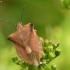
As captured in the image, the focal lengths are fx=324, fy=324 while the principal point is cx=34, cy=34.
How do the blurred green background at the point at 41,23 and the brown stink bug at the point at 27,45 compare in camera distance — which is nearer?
the brown stink bug at the point at 27,45

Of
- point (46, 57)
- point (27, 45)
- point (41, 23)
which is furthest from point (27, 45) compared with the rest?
point (41, 23)

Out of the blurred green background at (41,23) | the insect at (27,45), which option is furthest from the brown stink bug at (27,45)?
the blurred green background at (41,23)

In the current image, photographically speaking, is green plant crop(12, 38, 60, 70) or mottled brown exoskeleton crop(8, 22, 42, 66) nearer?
mottled brown exoskeleton crop(8, 22, 42, 66)

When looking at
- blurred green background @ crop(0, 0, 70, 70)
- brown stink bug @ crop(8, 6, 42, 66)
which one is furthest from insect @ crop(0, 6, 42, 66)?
blurred green background @ crop(0, 0, 70, 70)

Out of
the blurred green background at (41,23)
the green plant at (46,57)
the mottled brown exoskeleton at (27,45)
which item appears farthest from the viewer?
the blurred green background at (41,23)

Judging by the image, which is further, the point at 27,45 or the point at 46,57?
the point at 46,57

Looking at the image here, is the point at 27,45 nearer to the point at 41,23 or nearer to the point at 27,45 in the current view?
the point at 27,45

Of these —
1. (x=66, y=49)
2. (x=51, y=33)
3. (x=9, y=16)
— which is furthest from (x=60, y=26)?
(x=9, y=16)

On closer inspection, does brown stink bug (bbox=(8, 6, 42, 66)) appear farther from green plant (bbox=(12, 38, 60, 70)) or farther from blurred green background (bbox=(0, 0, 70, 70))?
blurred green background (bbox=(0, 0, 70, 70))

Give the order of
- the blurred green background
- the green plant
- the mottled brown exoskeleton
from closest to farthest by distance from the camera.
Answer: the mottled brown exoskeleton
the green plant
the blurred green background

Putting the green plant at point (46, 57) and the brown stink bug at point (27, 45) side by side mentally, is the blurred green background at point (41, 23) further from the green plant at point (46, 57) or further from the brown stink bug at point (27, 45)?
the brown stink bug at point (27, 45)
